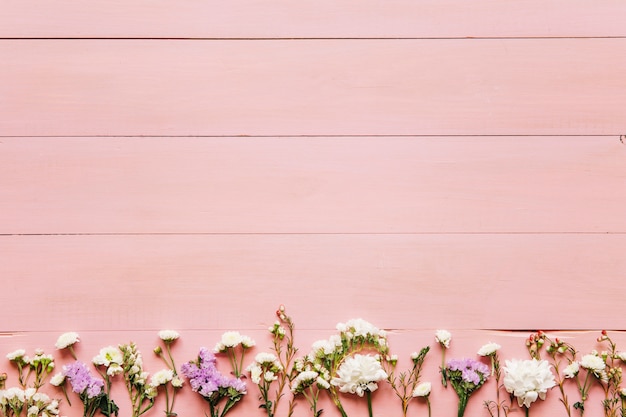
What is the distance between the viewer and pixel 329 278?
0.75 meters

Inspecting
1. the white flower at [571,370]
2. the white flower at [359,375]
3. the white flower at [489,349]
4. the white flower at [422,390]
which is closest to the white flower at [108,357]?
the white flower at [359,375]

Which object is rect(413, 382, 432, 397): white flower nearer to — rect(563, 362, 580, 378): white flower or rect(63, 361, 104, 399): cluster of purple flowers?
rect(563, 362, 580, 378): white flower

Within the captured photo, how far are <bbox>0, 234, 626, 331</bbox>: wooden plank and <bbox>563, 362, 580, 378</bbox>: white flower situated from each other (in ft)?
0.19

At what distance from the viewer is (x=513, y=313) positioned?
0.75 metres

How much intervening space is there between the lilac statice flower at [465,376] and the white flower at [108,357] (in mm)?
508

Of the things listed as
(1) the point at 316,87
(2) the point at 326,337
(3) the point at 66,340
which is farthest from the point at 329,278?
(3) the point at 66,340

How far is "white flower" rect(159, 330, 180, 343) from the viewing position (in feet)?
2.39

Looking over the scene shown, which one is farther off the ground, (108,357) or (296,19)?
(296,19)

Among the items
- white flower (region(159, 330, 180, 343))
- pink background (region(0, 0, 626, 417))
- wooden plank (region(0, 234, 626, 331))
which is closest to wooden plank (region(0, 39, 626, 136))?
pink background (region(0, 0, 626, 417))

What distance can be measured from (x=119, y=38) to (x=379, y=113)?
1.41ft

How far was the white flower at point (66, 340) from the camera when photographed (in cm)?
72

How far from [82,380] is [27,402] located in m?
0.09

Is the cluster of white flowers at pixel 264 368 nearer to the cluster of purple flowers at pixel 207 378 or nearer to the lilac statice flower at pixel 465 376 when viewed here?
the cluster of purple flowers at pixel 207 378

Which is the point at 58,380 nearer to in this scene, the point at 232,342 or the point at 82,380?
the point at 82,380
